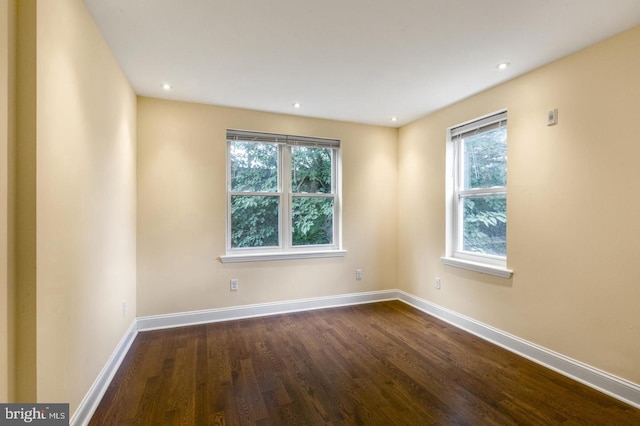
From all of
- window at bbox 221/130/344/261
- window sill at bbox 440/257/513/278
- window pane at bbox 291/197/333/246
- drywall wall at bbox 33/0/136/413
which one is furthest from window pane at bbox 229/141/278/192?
window sill at bbox 440/257/513/278

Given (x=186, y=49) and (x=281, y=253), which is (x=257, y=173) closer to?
(x=281, y=253)

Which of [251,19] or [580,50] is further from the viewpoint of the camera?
[580,50]

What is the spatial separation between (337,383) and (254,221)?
209 cm

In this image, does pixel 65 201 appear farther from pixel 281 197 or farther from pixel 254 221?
pixel 281 197

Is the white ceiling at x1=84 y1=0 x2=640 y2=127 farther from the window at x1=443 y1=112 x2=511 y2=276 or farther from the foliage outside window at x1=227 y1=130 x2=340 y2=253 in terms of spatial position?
the foliage outside window at x1=227 y1=130 x2=340 y2=253

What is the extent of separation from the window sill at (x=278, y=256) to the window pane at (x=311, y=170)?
2.65 ft

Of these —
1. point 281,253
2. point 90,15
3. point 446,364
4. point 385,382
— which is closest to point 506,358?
point 446,364

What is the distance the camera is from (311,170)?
12.8 feet

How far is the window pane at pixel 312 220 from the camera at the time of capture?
3.81 meters

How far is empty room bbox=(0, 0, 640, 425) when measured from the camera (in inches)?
60.2

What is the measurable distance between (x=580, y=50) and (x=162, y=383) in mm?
3973

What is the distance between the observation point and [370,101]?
324 cm

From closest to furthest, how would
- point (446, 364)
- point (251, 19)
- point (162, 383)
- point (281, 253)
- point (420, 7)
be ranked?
1. point (420, 7)
2. point (251, 19)
3. point (162, 383)
4. point (446, 364)
5. point (281, 253)

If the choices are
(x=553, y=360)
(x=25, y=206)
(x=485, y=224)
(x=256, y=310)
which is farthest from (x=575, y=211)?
(x=25, y=206)
